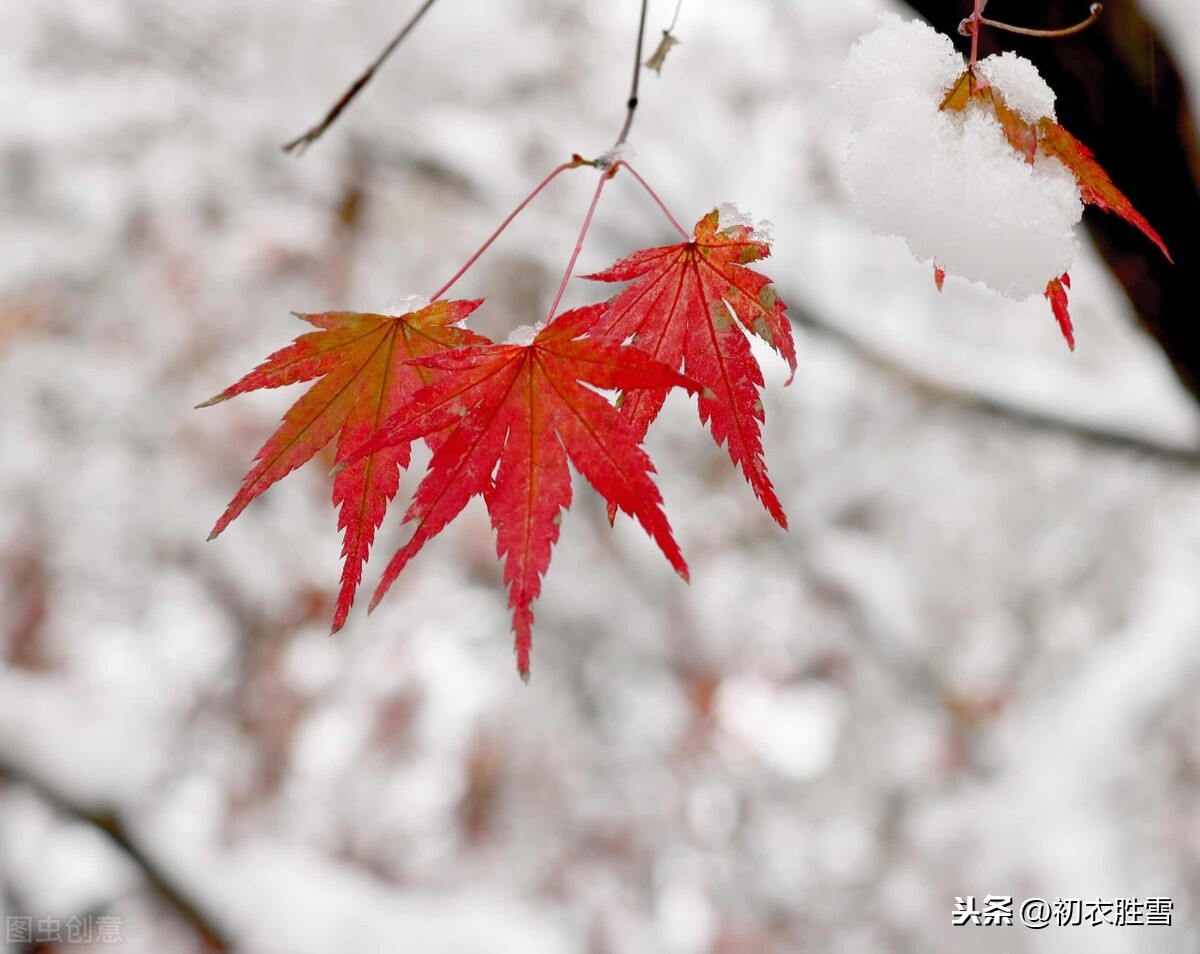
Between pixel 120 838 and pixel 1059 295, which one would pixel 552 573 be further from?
pixel 1059 295

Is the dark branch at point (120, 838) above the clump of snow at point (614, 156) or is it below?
below

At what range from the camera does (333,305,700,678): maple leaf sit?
374 mm

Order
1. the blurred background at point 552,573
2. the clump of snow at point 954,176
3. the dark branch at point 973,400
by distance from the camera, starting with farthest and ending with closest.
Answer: the blurred background at point 552,573 → the dark branch at point 973,400 → the clump of snow at point 954,176

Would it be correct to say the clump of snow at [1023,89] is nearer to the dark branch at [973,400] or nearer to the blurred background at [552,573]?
the dark branch at [973,400]

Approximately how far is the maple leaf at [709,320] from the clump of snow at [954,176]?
7 centimetres

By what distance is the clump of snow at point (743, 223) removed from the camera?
43 centimetres

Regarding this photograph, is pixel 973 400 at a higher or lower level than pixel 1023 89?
lower

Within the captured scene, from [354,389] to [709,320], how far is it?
215mm

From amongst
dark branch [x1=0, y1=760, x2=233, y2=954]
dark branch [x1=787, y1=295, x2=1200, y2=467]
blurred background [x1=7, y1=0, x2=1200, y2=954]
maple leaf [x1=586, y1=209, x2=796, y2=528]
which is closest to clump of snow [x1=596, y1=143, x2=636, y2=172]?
maple leaf [x1=586, y1=209, x2=796, y2=528]

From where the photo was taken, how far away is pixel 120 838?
5.48 feet

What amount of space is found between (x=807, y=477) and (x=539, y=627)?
1022 mm

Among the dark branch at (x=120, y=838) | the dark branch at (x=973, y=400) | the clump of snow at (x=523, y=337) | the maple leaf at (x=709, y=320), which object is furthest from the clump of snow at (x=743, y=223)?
the dark branch at (x=120, y=838)

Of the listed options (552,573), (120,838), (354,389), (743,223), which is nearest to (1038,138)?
(743,223)

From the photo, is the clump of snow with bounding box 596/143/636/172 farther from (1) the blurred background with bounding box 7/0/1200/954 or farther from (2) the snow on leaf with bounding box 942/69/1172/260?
(1) the blurred background with bounding box 7/0/1200/954
